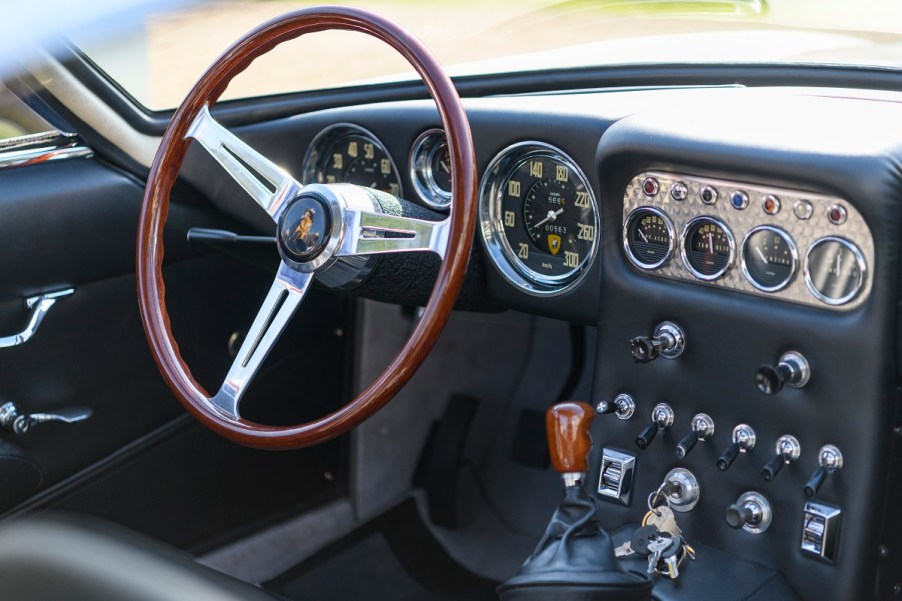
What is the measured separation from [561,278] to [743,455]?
0.53m

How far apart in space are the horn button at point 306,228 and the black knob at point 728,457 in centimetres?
73

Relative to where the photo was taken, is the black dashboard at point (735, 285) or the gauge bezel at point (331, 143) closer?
the black dashboard at point (735, 285)

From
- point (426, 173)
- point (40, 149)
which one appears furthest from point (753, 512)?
point (40, 149)

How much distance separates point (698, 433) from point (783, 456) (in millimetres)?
157

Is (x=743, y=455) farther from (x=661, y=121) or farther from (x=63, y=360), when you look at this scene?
(x=63, y=360)

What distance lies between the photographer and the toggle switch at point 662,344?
179 cm

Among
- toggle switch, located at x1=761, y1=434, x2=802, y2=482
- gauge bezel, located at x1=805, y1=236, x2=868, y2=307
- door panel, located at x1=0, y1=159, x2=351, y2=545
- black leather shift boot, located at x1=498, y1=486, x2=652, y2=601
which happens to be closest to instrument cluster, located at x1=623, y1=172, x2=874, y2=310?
gauge bezel, located at x1=805, y1=236, x2=868, y2=307

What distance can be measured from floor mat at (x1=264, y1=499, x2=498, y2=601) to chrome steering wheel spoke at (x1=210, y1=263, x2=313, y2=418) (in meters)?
0.89

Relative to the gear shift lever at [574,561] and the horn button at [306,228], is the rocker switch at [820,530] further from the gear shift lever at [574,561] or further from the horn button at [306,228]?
the horn button at [306,228]

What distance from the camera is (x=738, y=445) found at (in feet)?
5.68

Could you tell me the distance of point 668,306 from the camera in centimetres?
182

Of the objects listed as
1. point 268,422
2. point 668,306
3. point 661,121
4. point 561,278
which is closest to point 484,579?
point 268,422

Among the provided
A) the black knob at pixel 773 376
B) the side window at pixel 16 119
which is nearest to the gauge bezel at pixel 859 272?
the black knob at pixel 773 376

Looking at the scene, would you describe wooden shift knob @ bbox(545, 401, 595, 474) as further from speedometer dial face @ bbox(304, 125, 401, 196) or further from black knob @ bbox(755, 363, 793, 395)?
speedometer dial face @ bbox(304, 125, 401, 196)
